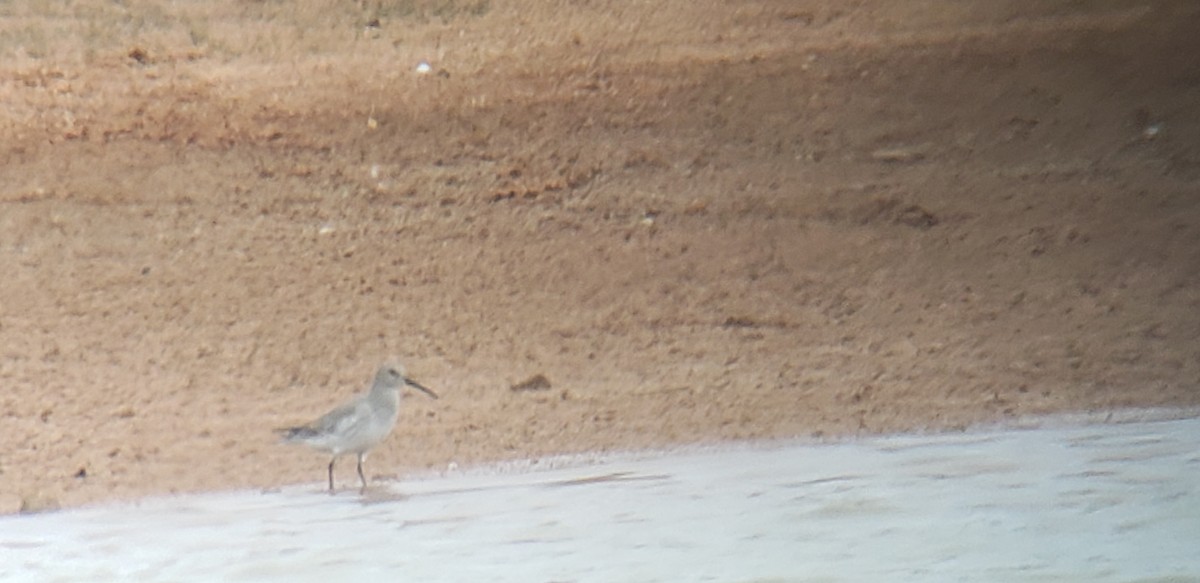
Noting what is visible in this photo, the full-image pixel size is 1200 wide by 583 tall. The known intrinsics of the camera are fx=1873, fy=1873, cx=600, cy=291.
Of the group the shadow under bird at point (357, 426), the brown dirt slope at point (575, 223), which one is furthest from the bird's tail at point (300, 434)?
the brown dirt slope at point (575, 223)

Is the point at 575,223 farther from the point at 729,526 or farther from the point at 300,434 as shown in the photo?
the point at 729,526

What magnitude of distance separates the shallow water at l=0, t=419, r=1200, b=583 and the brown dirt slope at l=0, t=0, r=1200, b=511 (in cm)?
124

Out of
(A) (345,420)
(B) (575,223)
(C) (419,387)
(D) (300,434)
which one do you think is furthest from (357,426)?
(B) (575,223)

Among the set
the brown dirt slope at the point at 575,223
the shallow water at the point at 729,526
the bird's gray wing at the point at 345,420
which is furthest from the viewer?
the brown dirt slope at the point at 575,223

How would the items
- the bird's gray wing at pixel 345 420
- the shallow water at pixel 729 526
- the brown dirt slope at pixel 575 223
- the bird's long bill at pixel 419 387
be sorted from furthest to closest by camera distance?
the brown dirt slope at pixel 575 223
the bird's long bill at pixel 419 387
the bird's gray wing at pixel 345 420
the shallow water at pixel 729 526

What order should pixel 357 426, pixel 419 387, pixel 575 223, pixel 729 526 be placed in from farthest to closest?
pixel 575 223, pixel 419 387, pixel 357 426, pixel 729 526

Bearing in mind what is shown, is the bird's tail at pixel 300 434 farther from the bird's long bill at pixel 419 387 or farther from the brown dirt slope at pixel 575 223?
the brown dirt slope at pixel 575 223

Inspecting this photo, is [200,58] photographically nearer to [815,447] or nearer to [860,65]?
[860,65]

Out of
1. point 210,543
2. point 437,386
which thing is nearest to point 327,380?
point 437,386

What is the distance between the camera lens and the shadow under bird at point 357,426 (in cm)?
Answer: 696

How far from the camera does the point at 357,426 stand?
22.8 ft

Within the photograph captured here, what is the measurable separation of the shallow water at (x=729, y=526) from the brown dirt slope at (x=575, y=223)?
4.05 feet

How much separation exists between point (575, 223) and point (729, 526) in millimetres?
4365

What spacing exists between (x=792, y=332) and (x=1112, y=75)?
2606 mm
